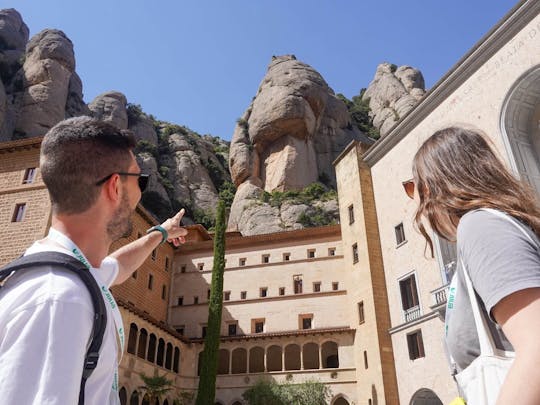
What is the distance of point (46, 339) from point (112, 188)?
90cm

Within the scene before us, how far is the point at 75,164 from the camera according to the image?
2027 mm

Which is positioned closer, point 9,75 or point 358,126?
point 9,75

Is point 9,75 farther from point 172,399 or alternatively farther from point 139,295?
point 172,399

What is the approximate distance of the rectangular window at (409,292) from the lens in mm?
23172

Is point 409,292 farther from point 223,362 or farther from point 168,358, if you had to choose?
point 168,358

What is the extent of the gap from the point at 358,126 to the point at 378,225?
47.8m

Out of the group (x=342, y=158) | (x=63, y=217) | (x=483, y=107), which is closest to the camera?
(x=63, y=217)

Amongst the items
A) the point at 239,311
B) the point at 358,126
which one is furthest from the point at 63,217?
the point at 358,126

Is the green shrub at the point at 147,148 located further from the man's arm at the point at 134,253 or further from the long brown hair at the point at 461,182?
the long brown hair at the point at 461,182

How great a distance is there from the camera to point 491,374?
152cm

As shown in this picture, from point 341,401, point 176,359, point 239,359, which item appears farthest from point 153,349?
point 341,401

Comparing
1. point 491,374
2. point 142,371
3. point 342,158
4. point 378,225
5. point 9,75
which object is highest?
point 9,75

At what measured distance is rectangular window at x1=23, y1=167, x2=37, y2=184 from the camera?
27.8 meters

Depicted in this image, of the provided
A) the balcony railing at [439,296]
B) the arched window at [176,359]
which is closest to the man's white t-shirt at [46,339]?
the balcony railing at [439,296]
